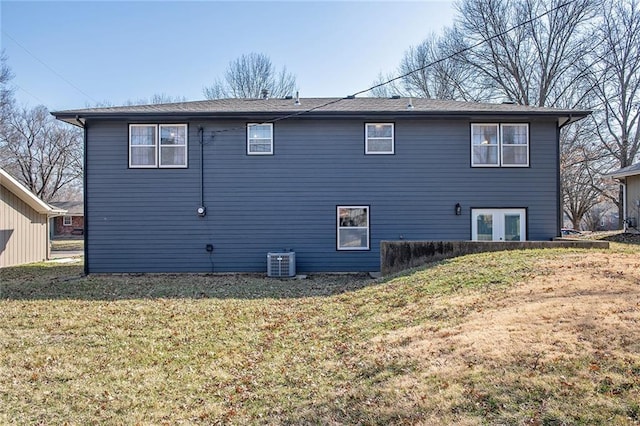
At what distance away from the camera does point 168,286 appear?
9461 millimetres

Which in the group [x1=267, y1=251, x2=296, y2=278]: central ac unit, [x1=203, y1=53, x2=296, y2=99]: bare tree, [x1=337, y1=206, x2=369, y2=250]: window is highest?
[x1=203, y1=53, x2=296, y2=99]: bare tree

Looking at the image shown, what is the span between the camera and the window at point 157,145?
11398mm

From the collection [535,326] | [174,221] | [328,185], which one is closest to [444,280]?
[535,326]

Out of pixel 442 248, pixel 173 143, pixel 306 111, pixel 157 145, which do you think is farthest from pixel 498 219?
pixel 157 145

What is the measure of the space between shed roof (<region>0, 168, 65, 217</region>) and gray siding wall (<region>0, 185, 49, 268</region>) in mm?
119

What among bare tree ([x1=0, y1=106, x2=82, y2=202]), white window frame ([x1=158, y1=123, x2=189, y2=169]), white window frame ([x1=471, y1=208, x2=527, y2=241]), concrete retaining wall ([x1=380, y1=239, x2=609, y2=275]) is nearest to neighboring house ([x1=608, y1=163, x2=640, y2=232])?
white window frame ([x1=471, y1=208, x2=527, y2=241])

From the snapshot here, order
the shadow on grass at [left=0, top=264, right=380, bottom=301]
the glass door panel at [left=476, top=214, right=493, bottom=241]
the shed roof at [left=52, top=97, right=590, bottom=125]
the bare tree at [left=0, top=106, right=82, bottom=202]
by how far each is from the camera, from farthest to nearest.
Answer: the bare tree at [left=0, top=106, right=82, bottom=202]
the glass door panel at [left=476, top=214, right=493, bottom=241]
the shed roof at [left=52, top=97, right=590, bottom=125]
the shadow on grass at [left=0, top=264, right=380, bottom=301]

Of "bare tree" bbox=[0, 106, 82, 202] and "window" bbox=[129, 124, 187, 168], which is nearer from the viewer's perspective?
"window" bbox=[129, 124, 187, 168]

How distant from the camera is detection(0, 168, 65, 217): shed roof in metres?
13.5

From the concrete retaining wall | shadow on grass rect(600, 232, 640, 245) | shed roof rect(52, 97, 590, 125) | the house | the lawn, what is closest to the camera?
the lawn

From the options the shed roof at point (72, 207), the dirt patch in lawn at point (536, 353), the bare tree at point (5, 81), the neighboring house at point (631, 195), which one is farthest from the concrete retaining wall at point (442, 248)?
the shed roof at point (72, 207)

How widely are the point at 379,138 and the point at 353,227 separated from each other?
103 inches

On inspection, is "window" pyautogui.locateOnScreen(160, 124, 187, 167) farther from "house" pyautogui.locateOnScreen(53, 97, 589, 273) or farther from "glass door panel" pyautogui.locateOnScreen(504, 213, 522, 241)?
"glass door panel" pyautogui.locateOnScreen(504, 213, 522, 241)

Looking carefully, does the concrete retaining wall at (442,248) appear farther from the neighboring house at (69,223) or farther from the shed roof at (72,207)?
the neighboring house at (69,223)
